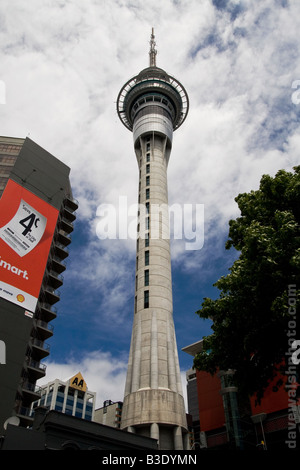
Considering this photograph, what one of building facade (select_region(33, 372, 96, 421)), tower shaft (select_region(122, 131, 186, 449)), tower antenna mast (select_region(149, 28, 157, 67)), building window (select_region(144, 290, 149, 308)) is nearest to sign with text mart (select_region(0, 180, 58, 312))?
tower shaft (select_region(122, 131, 186, 449))

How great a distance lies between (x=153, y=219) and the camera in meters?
61.2

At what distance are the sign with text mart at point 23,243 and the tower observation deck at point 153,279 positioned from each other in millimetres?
15399

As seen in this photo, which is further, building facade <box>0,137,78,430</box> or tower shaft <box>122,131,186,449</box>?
tower shaft <box>122,131,186,449</box>

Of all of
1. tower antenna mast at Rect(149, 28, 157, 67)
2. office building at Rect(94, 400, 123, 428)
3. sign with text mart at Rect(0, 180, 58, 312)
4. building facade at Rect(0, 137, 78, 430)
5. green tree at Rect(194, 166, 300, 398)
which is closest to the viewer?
green tree at Rect(194, 166, 300, 398)

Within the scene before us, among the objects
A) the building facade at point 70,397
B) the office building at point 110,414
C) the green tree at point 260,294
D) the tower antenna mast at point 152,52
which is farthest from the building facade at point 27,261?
the office building at point 110,414

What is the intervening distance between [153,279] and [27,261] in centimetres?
1865

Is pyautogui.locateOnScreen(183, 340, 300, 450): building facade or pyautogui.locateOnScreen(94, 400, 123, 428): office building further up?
pyautogui.locateOnScreen(94, 400, 123, 428): office building

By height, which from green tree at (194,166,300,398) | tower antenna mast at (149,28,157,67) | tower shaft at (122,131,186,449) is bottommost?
green tree at (194,166,300,398)

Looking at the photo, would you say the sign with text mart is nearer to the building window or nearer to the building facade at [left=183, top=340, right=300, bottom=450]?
the building window

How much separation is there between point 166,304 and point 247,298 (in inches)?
1433

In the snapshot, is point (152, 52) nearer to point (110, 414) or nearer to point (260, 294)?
point (260, 294)

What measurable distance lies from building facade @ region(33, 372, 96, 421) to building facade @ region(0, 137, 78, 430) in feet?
265

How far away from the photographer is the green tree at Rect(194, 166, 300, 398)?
16.3 m

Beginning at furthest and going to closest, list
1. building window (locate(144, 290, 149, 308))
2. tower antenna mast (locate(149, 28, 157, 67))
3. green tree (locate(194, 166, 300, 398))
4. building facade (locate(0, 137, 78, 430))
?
tower antenna mast (locate(149, 28, 157, 67)) < building window (locate(144, 290, 149, 308)) < building facade (locate(0, 137, 78, 430)) < green tree (locate(194, 166, 300, 398))
